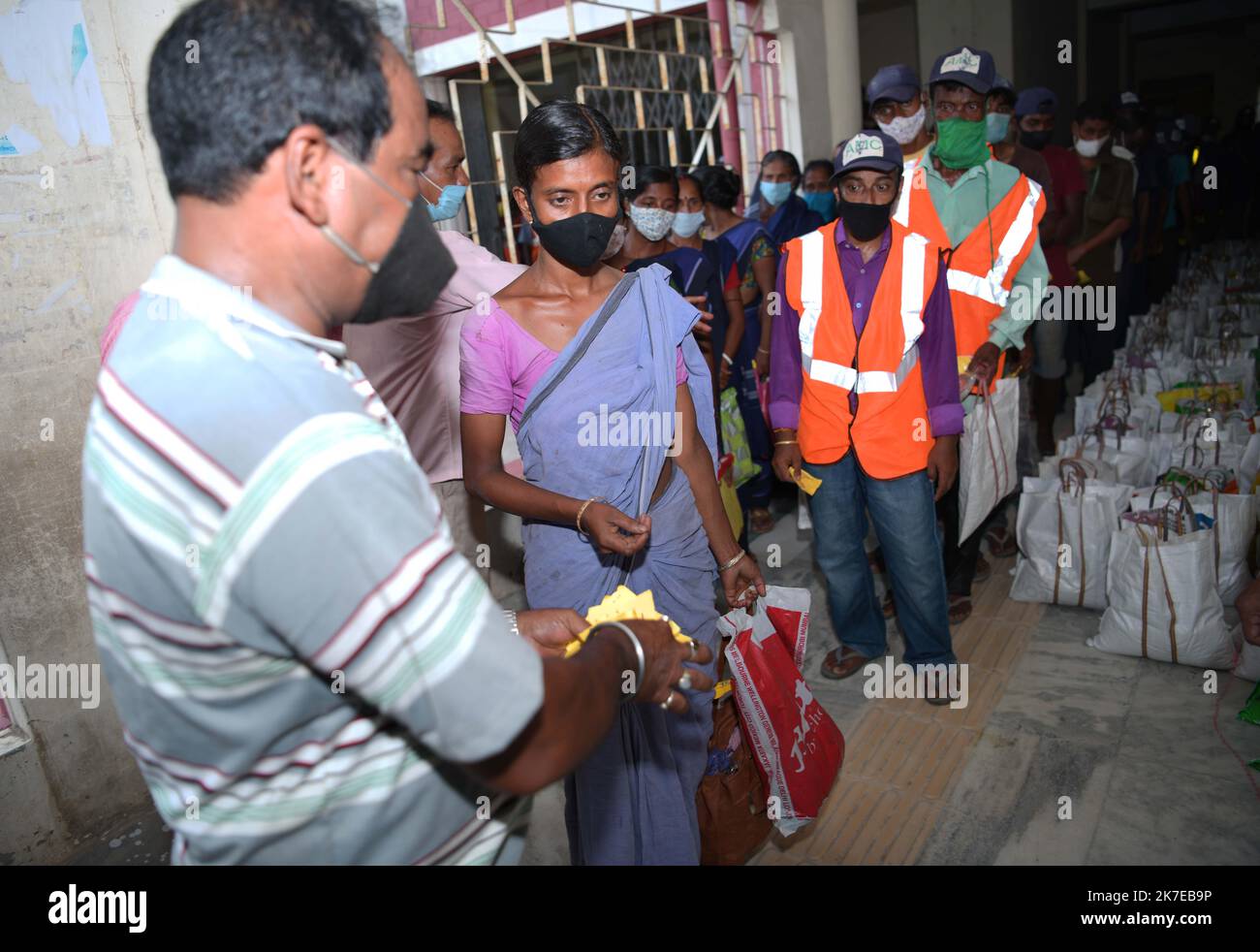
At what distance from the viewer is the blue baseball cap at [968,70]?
3.65m

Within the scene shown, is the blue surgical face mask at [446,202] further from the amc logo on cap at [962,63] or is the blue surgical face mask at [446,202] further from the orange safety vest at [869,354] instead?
the amc logo on cap at [962,63]

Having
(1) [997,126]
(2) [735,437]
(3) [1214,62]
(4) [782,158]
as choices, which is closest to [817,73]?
(4) [782,158]

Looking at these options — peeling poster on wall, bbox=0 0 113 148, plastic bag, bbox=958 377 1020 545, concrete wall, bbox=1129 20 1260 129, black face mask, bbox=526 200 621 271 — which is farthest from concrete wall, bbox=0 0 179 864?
concrete wall, bbox=1129 20 1260 129

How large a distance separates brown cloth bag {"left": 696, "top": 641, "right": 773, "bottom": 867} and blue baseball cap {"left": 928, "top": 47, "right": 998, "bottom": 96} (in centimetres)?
269

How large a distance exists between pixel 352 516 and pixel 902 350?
2.54 metres

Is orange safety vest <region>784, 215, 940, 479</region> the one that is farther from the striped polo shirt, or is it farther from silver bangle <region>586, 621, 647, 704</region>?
the striped polo shirt

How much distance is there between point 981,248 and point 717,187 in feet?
5.98

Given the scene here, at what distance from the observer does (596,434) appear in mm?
2146

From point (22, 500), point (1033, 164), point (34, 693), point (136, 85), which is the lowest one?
point (34, 693)

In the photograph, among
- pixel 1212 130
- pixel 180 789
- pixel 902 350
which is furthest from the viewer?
pixel 1212 130

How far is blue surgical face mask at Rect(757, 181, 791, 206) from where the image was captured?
5.95 meters

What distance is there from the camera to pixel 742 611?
253cm

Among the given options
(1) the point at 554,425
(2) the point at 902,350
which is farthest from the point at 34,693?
(2) the point at 902,350

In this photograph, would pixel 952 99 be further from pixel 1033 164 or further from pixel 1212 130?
pixel 1212 130
